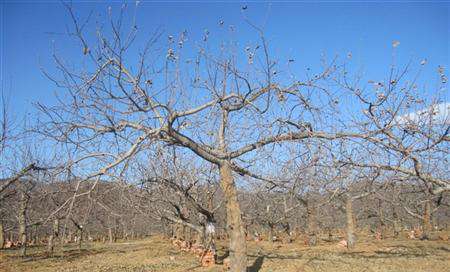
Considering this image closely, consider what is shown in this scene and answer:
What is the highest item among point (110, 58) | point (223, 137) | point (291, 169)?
point (110, 58)

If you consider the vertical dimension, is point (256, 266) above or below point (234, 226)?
below

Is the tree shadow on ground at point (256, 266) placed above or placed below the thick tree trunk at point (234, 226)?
below

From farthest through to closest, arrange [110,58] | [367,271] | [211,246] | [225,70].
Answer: [211,246]
[367,271]
[225,70]
[110,58]

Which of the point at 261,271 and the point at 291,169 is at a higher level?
the point at 291,169

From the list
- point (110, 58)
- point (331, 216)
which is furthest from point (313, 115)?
point (331, 216)

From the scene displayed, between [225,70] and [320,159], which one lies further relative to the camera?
[320,159]

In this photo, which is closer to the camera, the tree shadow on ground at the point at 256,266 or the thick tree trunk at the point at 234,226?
the thick tree trunk at the point at 234,226

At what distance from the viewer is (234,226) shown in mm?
8141

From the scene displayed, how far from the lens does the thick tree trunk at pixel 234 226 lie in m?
8.04

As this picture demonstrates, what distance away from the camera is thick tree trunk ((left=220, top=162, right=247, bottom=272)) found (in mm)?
8039

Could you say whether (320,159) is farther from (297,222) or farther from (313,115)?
(297,222)

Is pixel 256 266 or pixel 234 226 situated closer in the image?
pixel 234 226

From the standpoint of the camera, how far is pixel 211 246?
1389 cm

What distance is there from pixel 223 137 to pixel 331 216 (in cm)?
3339
